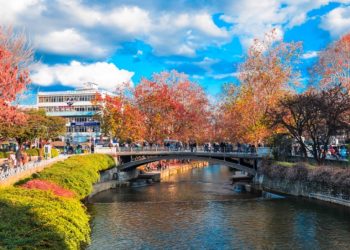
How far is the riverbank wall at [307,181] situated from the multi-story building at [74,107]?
77854 mm

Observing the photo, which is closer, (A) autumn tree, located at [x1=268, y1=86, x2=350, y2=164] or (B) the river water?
(B) the river water

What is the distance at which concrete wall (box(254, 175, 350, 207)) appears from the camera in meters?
42.8

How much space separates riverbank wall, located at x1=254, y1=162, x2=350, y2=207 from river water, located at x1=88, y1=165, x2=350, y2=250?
1694 millimetres

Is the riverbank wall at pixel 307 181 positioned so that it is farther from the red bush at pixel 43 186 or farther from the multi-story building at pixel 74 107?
the multi-story building at pixel 74 107

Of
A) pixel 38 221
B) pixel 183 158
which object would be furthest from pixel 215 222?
pixel 183 158

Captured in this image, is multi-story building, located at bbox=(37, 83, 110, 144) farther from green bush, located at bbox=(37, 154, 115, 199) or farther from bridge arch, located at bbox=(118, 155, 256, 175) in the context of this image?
green bush, located at bbox=(37, 154, 115, 199)

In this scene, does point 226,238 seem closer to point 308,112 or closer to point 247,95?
point 308,112

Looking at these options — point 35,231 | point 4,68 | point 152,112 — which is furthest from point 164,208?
point 152,112

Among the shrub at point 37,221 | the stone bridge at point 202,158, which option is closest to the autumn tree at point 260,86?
the stone bridge at point 202,158

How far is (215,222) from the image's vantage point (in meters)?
37.6

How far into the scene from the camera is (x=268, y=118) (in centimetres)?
5997

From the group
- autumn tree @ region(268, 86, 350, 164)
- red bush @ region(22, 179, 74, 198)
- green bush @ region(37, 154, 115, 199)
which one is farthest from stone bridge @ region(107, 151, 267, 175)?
red bush @ region(22, 179, 74, 198)

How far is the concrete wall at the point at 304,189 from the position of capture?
42.8 metres

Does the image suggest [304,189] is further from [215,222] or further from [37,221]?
[37,221]
